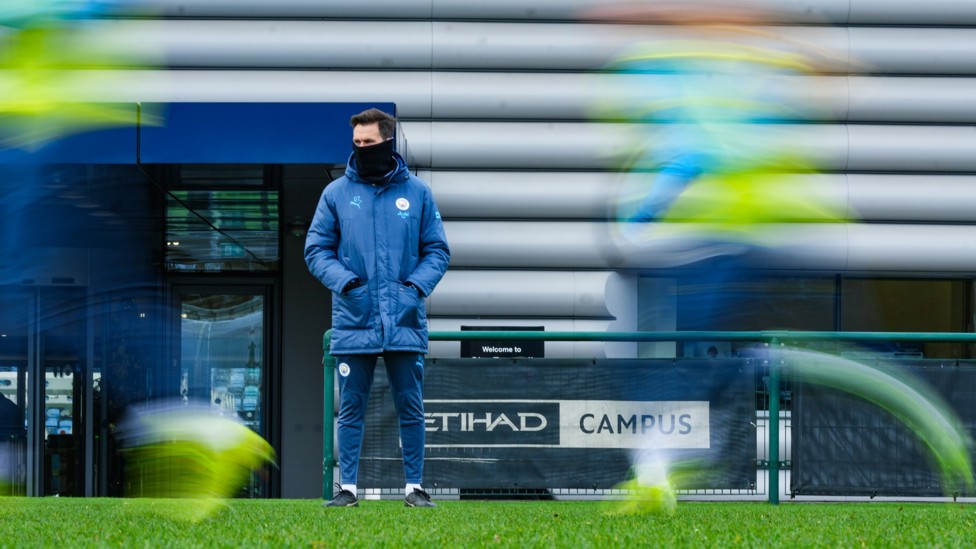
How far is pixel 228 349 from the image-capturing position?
14.1 meters

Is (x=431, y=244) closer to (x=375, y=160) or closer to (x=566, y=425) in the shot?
(x=375, y=160)

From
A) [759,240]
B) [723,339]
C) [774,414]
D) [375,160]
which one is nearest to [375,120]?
[375,160]

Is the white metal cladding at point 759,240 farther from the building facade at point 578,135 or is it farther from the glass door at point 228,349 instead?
the glass door at point 228,349

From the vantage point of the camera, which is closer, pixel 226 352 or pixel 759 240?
pixel 759 240

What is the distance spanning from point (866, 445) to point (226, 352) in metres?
8.05

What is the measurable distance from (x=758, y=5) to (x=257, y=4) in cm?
455

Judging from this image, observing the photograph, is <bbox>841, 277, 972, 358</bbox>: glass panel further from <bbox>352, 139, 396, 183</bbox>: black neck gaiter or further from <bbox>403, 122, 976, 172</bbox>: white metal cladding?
<bbox>352, 139, 396, 183</bbox>: black neck gaiter

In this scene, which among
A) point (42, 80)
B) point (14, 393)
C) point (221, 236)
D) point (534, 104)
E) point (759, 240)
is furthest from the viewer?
point (221, 236)

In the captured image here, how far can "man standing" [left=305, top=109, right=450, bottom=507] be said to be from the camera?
665 cm

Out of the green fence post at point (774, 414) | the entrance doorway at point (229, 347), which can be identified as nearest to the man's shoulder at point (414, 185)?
the green fence post at point (774, 414)

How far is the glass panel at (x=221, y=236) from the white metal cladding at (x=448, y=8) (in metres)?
1.93

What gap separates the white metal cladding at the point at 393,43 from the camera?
11.1 meters

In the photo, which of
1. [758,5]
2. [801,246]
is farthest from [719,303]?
[758,5]

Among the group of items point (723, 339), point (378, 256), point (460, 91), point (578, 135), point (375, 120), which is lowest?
point (723, 339)
